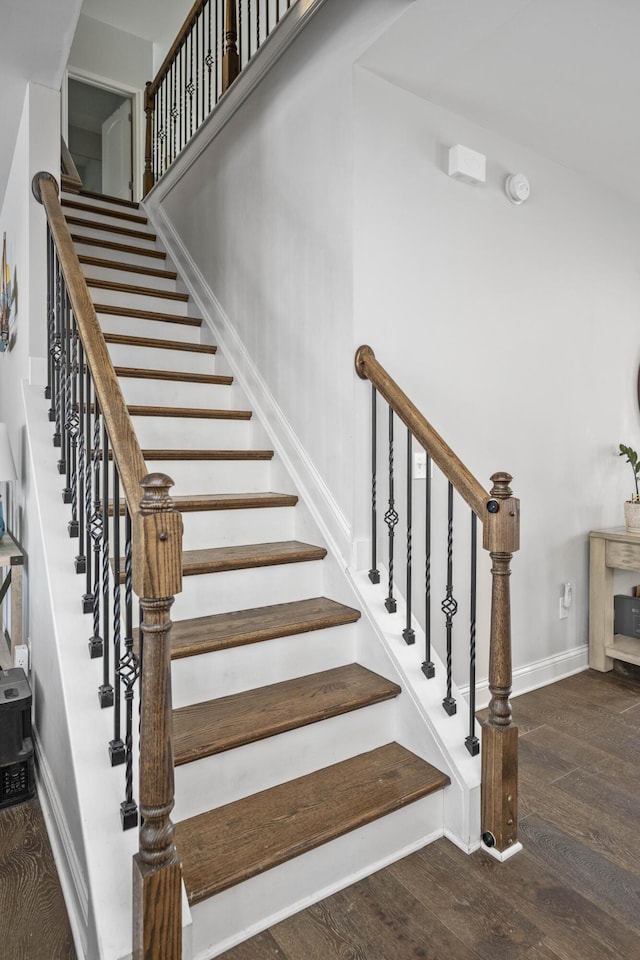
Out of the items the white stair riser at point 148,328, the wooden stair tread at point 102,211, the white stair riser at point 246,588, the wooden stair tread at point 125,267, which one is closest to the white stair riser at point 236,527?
the white stair riser at point 246,588

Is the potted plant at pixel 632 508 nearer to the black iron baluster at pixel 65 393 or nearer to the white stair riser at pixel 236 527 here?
the white stair riser at pixel 236 527

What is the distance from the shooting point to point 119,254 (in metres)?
3.95

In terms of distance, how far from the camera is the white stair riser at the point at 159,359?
313cm

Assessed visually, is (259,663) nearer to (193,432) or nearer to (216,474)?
(216,474)

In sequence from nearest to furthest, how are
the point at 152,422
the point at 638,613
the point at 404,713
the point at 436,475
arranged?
the point at 404,713, the point at 436,475, the point at 152,422, the point at 638,613

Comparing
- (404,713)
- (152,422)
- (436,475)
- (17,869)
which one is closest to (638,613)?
(436,475)

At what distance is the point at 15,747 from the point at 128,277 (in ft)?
9.23

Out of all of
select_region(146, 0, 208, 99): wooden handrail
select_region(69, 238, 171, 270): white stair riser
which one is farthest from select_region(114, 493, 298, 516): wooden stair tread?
select_region(146, 0, 208, 99): wooden handrail

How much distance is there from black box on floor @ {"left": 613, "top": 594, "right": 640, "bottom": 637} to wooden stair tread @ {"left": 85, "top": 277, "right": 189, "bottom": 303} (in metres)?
3.08

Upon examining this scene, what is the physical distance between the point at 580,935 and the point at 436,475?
63.0 inches

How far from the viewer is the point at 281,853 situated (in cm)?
154

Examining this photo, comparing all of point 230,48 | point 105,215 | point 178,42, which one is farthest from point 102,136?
point 230,48

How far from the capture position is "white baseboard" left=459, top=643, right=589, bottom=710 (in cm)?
295

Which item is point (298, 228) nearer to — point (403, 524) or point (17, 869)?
point (403, 524)
